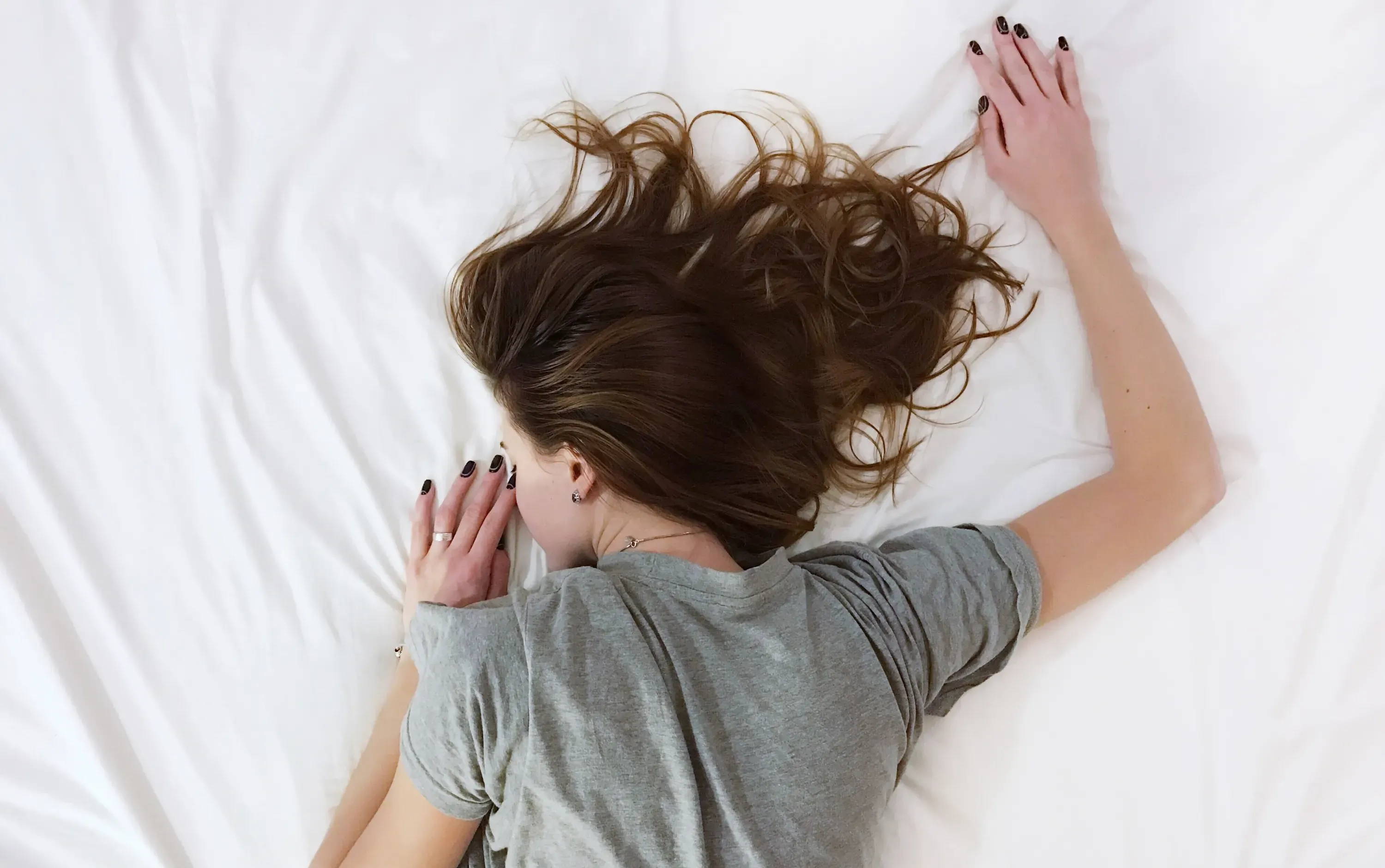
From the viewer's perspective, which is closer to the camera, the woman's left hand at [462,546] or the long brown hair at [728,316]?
the long brown hair at [728,316]

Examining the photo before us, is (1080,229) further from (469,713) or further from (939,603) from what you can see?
(469,713)

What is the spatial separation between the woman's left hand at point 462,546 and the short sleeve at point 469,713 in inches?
6.7

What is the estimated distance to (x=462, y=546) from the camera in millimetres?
1072

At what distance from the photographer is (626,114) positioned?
1.16 metres

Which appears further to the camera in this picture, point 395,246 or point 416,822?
point 395,246

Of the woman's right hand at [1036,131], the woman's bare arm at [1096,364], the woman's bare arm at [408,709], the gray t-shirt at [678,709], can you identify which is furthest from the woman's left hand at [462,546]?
the woman's right hand at [1036,131]

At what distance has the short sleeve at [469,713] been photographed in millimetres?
808

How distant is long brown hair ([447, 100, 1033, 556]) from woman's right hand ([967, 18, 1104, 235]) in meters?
0.06

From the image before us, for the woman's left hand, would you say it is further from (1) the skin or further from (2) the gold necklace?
(2) the gold necklace

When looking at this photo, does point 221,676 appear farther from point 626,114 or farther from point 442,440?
point 626,114

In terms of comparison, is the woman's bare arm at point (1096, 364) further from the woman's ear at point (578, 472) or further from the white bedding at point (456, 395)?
the woman's ear at point (578, 472)

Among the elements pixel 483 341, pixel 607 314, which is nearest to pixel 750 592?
pixel 607 314

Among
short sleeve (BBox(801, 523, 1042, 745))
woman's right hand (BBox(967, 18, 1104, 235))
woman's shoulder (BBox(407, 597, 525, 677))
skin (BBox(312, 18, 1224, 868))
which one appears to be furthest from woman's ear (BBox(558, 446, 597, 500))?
woman's right hand (BBox(967, 18, 1104, 235))

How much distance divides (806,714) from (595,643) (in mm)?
210
